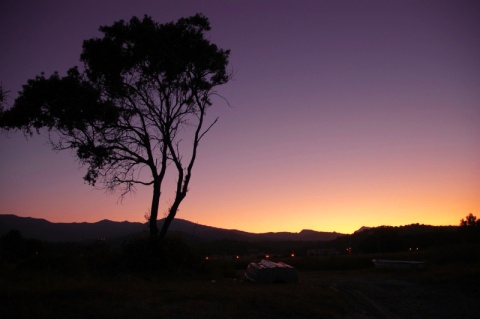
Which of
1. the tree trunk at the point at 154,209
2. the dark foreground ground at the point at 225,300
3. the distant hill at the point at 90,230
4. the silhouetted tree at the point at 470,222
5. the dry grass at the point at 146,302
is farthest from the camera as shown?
the distant hill at the point at 90,230

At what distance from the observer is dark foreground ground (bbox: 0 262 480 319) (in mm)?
7574

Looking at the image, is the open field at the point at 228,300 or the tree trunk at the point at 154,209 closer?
the open field at the point at 228,300

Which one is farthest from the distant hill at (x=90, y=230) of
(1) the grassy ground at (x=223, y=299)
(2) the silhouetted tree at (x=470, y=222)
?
(1) the grassy ground at (x=223, y=299)

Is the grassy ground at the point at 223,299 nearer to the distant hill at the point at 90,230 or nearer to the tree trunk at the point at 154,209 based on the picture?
the tree trunk at the point at 154,209

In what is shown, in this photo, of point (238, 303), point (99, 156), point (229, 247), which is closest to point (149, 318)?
point (238, 303)

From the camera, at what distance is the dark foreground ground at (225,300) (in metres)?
7.57

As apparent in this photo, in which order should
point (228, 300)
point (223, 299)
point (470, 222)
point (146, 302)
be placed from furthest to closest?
point (470, 222), point (223, 299), point (228, 300), point (146, 302)

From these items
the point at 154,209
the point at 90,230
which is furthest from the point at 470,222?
the point at 90,230

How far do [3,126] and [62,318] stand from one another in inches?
530

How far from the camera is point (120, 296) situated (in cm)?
895

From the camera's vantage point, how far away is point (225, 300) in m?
9.64

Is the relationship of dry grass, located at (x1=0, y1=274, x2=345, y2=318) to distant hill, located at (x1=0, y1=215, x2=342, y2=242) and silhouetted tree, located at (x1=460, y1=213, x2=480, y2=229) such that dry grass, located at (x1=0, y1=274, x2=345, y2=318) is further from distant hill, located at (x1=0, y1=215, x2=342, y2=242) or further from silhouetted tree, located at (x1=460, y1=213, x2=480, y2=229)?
distant hill, located at (x1=0, y1=215, x2=342, y2=242)

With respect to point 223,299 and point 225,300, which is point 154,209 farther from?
point 225,300

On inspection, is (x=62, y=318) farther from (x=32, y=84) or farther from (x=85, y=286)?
(x=32, y=84)
